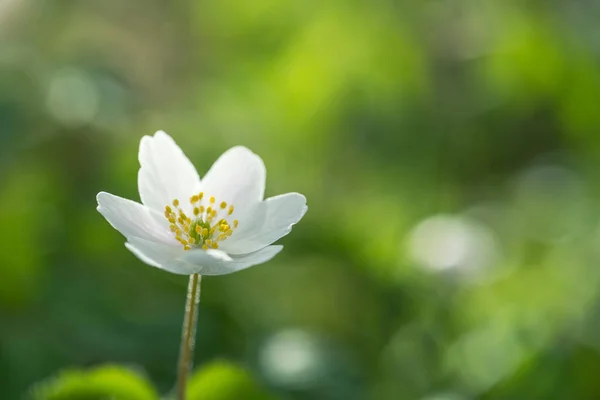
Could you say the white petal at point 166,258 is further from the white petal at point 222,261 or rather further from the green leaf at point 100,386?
the green leaf at point 100,386

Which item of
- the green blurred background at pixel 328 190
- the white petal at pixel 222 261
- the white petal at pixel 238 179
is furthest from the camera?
the green blurred background at pixel 328 190

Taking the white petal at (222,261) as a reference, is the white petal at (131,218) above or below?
above

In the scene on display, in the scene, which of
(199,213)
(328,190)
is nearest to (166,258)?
(199,213)

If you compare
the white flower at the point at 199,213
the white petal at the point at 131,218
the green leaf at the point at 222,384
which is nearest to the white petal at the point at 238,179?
the white flower at the point at 199,213

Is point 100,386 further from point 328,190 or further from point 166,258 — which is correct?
point 328,190

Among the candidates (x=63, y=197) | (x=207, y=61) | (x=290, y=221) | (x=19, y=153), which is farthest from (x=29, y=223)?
(x=207, y=61)

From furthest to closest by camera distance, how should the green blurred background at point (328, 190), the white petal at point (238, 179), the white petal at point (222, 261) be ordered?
the green blurred background at point (328, 190)
the white petal at point (238, 179)
the white petal at point (222, 261)

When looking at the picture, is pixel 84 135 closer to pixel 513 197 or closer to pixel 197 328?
pixel 197 328
